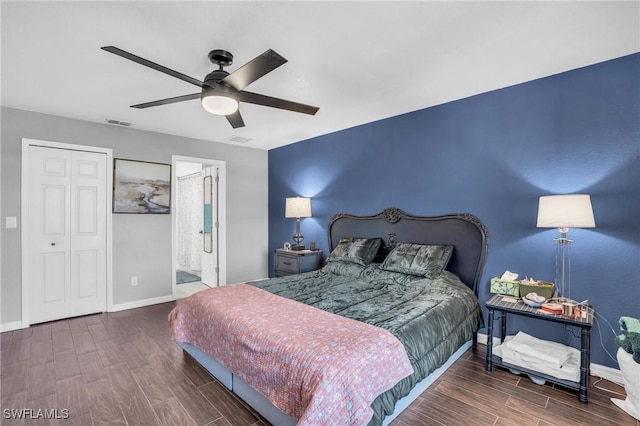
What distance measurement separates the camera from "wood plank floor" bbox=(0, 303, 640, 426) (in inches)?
79.0

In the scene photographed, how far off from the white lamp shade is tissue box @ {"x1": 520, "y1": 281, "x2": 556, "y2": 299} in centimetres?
56

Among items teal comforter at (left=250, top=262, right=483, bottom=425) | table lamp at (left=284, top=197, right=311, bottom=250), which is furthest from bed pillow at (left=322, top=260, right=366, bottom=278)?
table lamp at (left=284, top=197, right=311, bottom=250)

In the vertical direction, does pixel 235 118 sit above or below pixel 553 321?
above

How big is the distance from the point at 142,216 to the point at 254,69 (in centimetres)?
354

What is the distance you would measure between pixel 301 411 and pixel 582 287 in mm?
2619

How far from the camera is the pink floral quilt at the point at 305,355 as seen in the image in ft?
4.90

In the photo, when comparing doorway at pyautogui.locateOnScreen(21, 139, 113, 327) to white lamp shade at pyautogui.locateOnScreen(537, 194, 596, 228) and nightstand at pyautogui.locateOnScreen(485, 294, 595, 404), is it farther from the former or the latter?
white lamp shade at pyautogui.locateOnScreen(537, 194, 596, 228)

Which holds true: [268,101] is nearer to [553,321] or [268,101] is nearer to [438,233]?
[438,233]

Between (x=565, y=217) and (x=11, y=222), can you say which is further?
(x=11, y=222)

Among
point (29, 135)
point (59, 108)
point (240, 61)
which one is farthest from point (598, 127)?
point (29, 135)

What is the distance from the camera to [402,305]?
245 cm

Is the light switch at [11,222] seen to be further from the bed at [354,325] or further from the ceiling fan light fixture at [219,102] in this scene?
the ceiling fan light fixture at [219,102]

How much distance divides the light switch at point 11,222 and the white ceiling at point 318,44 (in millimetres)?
1325

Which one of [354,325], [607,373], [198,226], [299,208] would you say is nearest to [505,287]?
[607,373]
